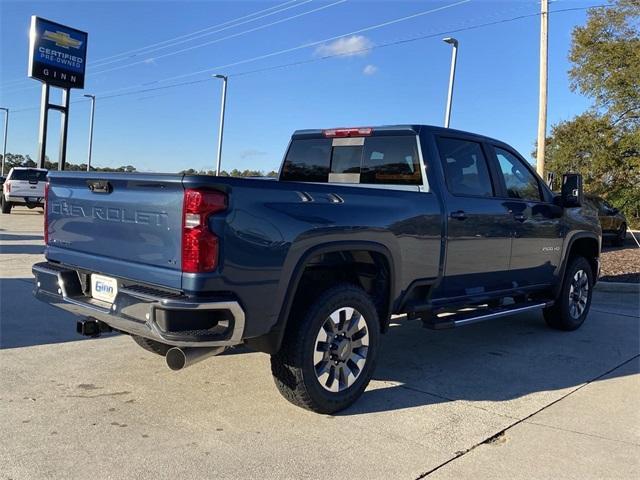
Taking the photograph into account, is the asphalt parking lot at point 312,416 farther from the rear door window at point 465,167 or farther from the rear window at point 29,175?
the rear window at point 29,175

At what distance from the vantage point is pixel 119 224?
368cm

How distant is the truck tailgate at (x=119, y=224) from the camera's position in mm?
3355

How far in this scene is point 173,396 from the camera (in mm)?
4207

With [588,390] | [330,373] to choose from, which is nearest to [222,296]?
[330,373]

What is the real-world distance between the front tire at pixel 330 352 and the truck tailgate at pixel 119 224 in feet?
3.09

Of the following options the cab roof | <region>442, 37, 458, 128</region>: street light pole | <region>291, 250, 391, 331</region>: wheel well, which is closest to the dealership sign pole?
<region>442, 37, 458, 128</region>: street light pole

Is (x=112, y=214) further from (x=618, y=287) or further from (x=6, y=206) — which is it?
(x=6, y=206)

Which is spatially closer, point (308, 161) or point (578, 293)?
point (308, 161)

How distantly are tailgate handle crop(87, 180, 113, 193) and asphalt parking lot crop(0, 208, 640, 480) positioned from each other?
1.45 meters

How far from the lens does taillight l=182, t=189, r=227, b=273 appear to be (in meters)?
3.23

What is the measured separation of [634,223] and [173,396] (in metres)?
29.9

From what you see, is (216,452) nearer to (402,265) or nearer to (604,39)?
(402,265)

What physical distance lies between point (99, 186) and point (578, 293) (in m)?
5.54

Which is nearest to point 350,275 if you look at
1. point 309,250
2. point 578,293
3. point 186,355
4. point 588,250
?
point 309,250
